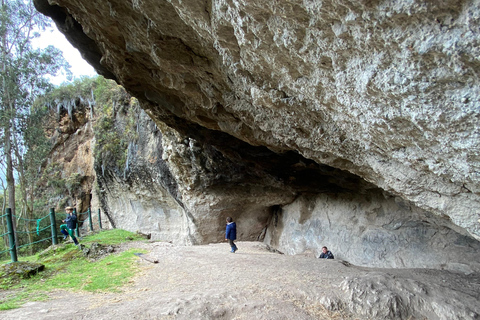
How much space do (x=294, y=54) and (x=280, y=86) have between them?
717mm

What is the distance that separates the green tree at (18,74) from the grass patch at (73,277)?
31.4 ft

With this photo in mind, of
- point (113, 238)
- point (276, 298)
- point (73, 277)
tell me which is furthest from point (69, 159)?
point (276, 298)

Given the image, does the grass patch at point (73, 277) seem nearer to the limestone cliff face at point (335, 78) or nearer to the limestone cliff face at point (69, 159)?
the limestone cliff face at point (335, 78)

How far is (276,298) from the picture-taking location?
346 centimetres

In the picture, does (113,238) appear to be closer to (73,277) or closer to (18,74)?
(73,277)

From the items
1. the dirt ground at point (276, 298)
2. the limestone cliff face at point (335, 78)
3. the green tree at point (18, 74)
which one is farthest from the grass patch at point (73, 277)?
the green tree at point (18, 74)

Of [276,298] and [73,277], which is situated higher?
[73,277]

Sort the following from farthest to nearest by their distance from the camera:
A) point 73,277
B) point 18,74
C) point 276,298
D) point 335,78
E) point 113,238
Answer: point 18,74
point 113,238
point 73,277
point 276,298
point 335,78

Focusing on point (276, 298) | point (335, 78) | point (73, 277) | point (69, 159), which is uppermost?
point (69, 159)

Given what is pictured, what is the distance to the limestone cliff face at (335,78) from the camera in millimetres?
1959

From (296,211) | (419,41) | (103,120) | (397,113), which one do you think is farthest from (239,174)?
(103,120)

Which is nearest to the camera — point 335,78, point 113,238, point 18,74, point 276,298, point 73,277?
point 335,78

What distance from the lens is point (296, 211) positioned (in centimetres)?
1009

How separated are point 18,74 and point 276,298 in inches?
707
